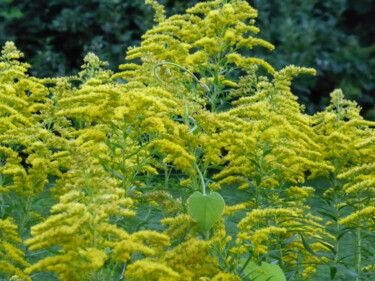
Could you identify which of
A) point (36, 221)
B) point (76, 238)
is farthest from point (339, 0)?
point (76, 238)

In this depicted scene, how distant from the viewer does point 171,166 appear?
3625 mm

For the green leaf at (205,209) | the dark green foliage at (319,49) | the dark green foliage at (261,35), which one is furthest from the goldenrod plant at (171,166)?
the dark green foliage at (319,49)

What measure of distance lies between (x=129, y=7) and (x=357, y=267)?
563 cm

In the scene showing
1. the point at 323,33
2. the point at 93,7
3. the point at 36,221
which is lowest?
the point at 36,221

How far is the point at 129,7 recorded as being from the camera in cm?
884

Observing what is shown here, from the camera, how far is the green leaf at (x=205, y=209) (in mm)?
2891

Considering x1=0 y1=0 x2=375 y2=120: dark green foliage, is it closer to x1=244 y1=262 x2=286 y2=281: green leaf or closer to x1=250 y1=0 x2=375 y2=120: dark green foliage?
x1=250 y1=0 x2=375 y2=120: dark green foliage

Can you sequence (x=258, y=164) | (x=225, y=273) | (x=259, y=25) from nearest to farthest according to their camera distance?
(x=225, y=273)
(x=258, y=164)
(x=259, y=25)

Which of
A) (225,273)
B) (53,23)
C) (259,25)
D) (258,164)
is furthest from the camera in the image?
(259,25)

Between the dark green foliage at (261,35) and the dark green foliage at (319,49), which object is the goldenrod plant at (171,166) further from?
the dark green foliage at (319,49)

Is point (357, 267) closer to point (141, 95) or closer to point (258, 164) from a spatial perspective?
point (258, 164)

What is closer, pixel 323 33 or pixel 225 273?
pixel 225 273

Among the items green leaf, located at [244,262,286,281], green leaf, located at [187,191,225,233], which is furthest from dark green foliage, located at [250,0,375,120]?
green leaf, located at [187,191,225,233]

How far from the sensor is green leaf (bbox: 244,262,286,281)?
10.4 feet
